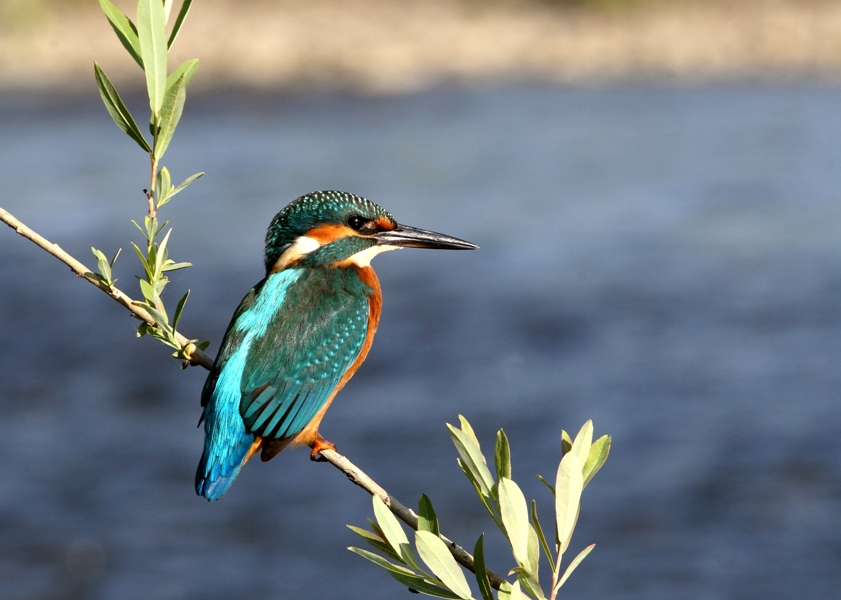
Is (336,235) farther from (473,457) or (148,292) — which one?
(473,457)

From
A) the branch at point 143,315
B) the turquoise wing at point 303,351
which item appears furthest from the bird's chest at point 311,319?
the branch at point 143,315

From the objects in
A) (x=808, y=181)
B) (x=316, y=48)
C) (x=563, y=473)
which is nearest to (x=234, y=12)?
(x=316, y=48)

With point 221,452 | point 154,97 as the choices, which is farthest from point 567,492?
point 221,452

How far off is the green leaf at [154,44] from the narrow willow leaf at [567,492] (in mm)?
791

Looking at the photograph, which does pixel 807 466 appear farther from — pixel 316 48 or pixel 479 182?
pixel 316 48

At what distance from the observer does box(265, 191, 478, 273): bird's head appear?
2.76 meters

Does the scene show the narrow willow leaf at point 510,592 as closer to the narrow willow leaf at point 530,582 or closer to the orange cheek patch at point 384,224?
Result: the narrow willow leaf at point 530,582

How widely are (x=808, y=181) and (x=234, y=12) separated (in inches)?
388

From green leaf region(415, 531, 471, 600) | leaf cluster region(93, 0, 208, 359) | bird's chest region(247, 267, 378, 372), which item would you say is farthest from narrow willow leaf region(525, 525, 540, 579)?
bird's chest region(247, 267, 378, 372)

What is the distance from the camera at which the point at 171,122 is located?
5.41 ft

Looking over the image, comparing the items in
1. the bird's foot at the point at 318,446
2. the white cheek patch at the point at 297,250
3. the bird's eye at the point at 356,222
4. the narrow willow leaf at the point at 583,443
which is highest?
the bird's eye at the point at 356,222

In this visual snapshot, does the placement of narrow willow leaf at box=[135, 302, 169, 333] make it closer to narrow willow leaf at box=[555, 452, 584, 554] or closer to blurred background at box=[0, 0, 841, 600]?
narrow willow leaf at box=[555, 452, 584, 554]

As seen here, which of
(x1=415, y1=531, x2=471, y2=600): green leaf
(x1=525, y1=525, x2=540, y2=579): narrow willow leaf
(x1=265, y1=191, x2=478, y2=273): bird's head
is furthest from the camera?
(x1=265, y1=191, x2=478, y2=273): bird's head

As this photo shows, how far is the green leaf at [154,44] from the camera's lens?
1.53m
